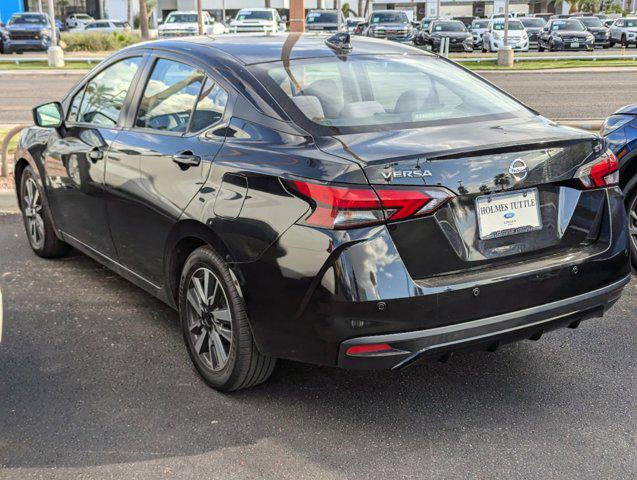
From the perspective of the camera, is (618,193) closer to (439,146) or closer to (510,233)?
(510,233)

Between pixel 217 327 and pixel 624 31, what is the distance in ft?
137

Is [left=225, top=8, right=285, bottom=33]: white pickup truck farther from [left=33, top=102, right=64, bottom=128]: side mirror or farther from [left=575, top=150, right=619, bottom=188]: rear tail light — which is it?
[left=575, top=150, right=619, bottom=188]: rear tail light

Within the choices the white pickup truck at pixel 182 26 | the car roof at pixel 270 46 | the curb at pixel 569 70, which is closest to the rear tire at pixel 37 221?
the car roof at pixel 270 46

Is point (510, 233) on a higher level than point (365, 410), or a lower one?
higher

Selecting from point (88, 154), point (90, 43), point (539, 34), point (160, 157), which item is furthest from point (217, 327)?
point (539, 34)

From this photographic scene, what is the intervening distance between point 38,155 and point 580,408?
4128 millimetres

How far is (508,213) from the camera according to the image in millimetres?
3236

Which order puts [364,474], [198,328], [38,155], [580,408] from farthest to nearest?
[38,155] < [198,328] < [580,408] < [364,474]

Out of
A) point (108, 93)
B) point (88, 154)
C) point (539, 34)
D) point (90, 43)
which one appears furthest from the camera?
point (539, 34)

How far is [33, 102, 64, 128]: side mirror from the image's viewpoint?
5164mm

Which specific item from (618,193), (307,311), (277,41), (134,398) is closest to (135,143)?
(277,41)

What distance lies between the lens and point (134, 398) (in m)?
3.74

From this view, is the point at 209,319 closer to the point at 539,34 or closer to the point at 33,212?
the point at 33,212

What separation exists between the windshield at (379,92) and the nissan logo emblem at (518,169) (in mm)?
550
